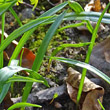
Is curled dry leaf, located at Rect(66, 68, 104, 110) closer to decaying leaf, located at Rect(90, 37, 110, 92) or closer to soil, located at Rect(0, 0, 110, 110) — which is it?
soil, located at Rect(0, 0, 110, 110)

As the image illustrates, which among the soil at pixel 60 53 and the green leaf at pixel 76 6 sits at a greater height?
the green leaf at pixel 76 6

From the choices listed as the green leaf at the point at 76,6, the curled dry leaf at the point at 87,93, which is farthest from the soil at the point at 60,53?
the green leaf at the point at 76,6

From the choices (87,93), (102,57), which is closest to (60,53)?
(102,57)

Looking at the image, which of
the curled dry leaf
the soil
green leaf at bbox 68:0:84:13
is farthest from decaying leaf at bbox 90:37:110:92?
green leaf at bbox 68:0:84:13

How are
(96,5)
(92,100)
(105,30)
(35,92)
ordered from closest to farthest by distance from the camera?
(92,100) < (35,92) < (105,30) < (96,5)

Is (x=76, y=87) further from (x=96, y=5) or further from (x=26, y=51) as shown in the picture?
(x=96, y=5)

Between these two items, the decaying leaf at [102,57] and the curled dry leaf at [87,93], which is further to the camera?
the decaying leaf at [102,57]

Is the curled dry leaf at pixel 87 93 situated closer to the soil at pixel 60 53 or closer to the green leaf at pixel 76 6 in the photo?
the soil at pixel 60 53

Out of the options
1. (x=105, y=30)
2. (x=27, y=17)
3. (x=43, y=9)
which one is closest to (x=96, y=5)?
(x=105, y=30)
